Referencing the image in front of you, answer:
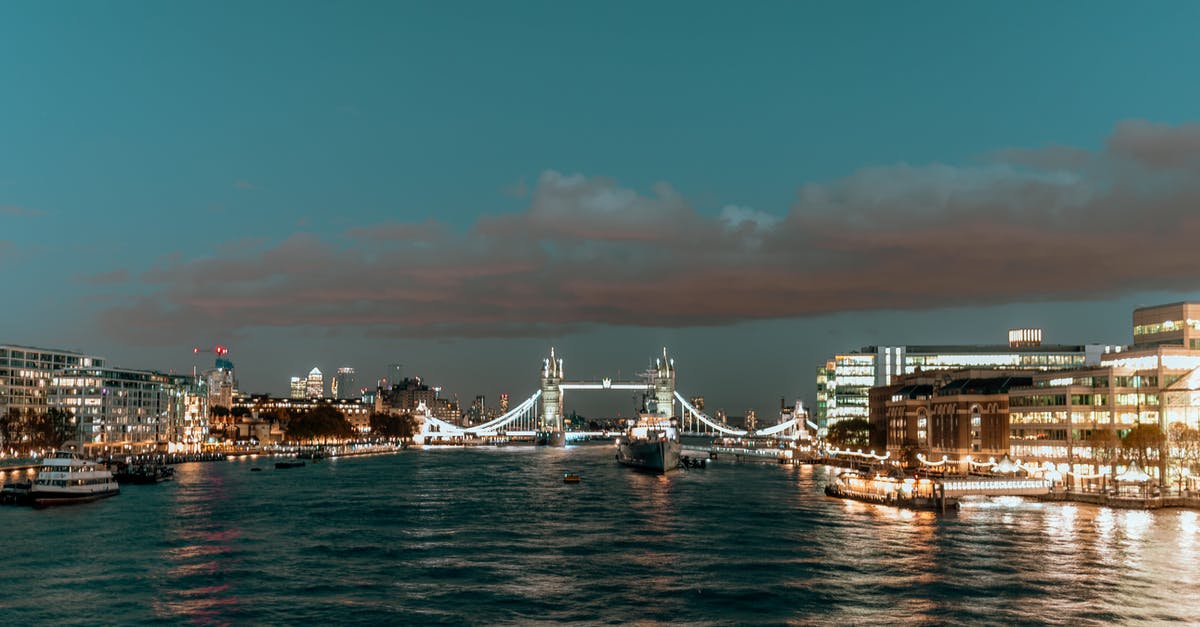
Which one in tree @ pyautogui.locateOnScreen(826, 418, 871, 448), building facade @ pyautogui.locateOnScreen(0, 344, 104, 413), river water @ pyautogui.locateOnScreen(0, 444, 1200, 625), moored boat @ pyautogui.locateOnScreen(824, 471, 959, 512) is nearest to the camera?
river water @ pyautogui.locateOnScreen(0, 444, 1200, 625)

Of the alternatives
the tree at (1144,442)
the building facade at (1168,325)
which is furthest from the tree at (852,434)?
the tree at (1144,442)

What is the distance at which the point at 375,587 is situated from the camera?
55.8m

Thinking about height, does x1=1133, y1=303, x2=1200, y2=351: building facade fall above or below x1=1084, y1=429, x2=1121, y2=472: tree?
above

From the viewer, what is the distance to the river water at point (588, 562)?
4972 centimetres

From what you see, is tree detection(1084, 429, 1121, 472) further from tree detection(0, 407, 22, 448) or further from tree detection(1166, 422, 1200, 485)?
tree detection(0, 407, 22, 448)

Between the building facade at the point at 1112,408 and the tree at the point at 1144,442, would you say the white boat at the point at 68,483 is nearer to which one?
the building facade at the point at 1112,408

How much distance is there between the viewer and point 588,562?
209 ft

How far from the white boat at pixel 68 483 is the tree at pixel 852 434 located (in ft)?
390

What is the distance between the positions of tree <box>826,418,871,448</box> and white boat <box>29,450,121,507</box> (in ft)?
390

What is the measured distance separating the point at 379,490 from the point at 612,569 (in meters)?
63.5

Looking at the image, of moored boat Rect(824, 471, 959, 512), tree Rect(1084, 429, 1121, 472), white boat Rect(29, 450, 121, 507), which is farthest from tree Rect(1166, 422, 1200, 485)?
white boat Rect(29, 450, 121, 507)

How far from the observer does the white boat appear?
3775 inches

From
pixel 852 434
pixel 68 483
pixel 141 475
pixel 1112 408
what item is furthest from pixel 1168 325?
pixel 141 475

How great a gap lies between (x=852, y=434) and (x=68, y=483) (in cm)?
13049
